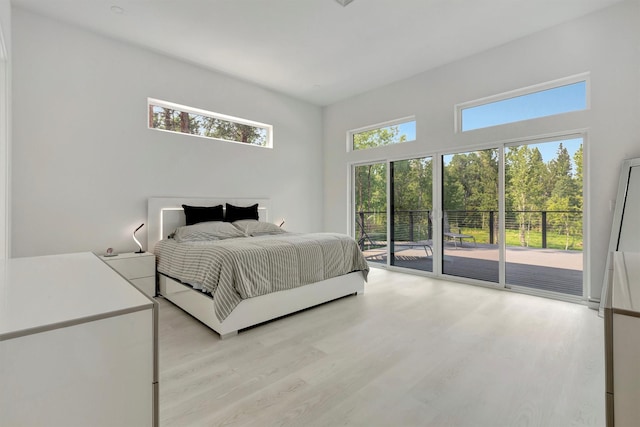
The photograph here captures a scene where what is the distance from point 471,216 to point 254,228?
297cm

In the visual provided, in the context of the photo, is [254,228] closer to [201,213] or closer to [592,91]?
[201,213]

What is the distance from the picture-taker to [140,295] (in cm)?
79

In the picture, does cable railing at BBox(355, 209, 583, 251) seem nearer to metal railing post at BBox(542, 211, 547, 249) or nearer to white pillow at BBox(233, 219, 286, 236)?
metal railing post at BBox(542, 211, 547, 249)

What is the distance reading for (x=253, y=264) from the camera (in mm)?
2543

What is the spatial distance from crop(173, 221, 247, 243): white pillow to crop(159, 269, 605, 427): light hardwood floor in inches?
34.1

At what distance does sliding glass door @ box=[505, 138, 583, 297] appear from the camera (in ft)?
10.6

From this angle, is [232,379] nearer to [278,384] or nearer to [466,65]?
[278,384]

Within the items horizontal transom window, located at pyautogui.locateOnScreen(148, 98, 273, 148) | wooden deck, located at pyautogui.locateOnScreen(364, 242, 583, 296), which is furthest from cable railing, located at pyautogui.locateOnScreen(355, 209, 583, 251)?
horizontal transom window, located at pyautogui.locateOnScreen(148, 98, 273, 148)

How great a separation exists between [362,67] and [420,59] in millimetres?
787

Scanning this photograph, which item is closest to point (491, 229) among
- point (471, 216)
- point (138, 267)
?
point (471, 216)

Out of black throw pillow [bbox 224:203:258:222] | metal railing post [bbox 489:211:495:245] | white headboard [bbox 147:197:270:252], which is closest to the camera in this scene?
white headboard [bbox 147:197:270:252]

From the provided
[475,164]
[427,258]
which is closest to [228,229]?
[427,258]

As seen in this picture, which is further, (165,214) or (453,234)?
(453,234)

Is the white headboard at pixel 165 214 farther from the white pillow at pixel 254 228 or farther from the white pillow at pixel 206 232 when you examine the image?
the white pillow at pixel 254 228
